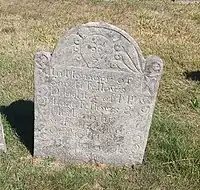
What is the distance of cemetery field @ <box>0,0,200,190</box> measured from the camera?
4.22 metres

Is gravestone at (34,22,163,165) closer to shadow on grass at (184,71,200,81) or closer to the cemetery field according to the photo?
the cemetery field

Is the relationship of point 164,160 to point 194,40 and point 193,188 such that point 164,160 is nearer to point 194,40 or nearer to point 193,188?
point 193,188

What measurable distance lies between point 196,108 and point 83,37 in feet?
8.04

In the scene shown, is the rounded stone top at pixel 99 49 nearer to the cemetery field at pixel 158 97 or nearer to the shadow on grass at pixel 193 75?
the cemetery field at pixel 158 97

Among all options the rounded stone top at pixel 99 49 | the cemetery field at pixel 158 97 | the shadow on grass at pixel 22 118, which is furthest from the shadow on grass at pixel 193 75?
the rounded stone top at pixel 99 49

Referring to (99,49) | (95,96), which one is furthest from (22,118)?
(99,49)

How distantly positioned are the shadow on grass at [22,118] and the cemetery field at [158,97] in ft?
0.03

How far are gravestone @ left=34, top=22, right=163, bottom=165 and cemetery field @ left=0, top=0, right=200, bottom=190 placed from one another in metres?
0.23

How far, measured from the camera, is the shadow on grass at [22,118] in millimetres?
4703

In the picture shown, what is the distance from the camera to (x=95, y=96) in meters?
4.00

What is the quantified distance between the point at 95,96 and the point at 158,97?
1990 mm

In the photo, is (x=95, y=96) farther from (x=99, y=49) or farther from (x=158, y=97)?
(x=158, y=97)

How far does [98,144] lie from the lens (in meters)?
4.33

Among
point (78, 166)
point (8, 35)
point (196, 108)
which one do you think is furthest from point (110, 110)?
point (8, 35)
